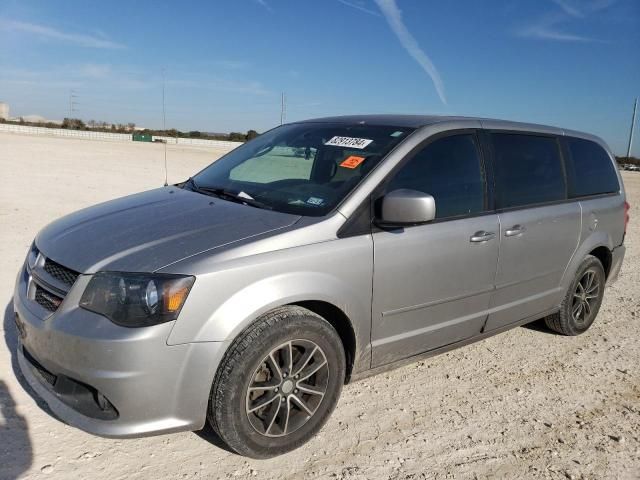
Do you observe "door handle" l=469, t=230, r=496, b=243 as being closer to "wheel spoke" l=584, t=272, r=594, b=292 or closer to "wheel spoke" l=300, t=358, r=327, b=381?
"wheel spoke" l=300, t=358, r=327, b=381

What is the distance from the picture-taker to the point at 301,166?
3.85 m

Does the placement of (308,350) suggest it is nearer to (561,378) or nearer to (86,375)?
(86,375)

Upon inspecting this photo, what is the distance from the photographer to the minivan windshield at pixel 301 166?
3.15 metres

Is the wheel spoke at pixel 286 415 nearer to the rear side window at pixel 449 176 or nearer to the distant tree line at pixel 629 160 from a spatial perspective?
the rear side window at pixel 449 176

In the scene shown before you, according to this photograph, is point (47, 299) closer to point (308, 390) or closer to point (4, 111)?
point (308, 390)

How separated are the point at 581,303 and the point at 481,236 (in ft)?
6.26

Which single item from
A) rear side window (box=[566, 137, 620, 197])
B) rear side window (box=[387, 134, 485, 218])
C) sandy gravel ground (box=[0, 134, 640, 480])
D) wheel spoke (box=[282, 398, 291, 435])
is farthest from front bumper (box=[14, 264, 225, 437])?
rear side window (box=[566, 137, 620, 197])

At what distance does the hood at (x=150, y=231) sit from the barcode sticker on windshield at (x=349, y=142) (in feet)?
2.70

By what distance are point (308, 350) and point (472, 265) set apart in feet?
4.46

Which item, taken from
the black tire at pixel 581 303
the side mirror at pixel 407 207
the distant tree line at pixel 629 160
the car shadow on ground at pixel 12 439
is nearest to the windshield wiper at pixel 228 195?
the side mirror at pixel 407 207

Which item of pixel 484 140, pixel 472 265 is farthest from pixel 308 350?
pixel 484 140

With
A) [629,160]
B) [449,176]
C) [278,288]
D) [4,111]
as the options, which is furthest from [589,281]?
[4,111]

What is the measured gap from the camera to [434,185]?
11.1ft

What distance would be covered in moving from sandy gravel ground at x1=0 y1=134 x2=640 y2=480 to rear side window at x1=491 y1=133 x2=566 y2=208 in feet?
4.34
